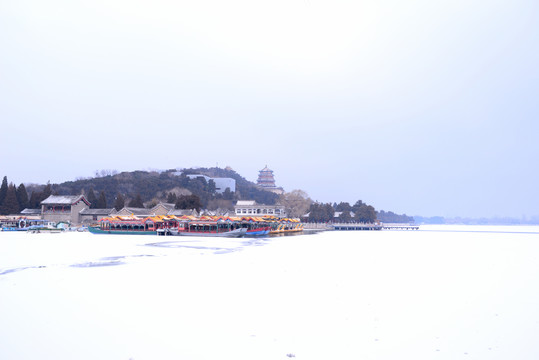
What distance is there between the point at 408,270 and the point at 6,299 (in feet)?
51.7

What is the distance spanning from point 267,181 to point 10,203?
114m

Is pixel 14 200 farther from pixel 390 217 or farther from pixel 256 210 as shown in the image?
pixel 390 217

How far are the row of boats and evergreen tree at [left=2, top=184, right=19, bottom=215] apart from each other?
77.1ft

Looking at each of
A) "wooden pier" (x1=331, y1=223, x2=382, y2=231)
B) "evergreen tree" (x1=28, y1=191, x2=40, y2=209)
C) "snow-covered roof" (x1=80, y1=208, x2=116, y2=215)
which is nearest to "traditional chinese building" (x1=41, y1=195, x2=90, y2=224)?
"snow-covered roof" (x1=80, y1=208, x2=116, y2=215)

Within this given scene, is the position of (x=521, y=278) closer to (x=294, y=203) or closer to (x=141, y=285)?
(x=141, y=285)

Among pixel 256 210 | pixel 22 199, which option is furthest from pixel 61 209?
pixel 256 210

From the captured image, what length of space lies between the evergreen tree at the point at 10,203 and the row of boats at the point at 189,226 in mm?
23494

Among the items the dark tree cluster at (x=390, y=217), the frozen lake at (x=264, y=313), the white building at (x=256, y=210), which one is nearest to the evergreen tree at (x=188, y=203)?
the white building at (x=256, y=210)

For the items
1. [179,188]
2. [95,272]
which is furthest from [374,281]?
[179,188]

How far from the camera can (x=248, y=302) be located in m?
11.3

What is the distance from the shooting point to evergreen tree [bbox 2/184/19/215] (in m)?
69.0

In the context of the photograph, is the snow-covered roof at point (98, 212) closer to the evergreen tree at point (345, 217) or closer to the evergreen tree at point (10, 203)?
the evergreen tree at point (10, 203)

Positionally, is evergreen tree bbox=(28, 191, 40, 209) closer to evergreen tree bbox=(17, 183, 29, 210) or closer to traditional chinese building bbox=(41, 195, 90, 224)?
evergreen tree bbox=(17, 183, 29, 210)

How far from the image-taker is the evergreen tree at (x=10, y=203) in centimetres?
6896
